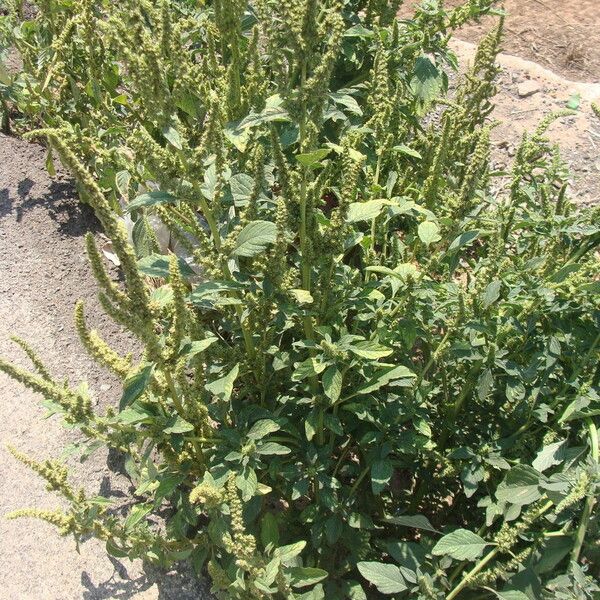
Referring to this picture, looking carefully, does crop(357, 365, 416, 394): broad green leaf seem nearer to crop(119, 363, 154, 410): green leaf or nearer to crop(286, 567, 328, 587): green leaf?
crop(286, 567, 328, 587): green leaf

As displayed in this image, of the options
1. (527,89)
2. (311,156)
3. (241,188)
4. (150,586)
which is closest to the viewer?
(311,156)

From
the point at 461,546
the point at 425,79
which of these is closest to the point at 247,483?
the point at 461,546

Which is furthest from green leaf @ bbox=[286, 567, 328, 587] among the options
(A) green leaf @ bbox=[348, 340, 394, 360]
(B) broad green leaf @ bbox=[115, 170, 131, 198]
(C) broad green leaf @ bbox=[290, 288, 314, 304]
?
(B) broad green leaf @ bbox=[115, 170, 131, 198]

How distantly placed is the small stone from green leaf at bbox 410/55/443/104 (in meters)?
2.35

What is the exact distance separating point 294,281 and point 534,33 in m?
4.50

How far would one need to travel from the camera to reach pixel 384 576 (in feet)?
5.82

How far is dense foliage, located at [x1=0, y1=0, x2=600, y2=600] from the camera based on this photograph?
1.61 metres

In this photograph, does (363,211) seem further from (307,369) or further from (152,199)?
(152,199)

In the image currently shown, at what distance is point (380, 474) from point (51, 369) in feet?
4.89

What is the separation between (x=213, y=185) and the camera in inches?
70.6

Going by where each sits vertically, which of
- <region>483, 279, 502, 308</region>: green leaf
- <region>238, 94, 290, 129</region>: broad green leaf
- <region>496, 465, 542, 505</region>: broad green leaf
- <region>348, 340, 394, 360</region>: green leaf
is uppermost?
<region>238, 94, 290, 129</region>: broad green leaf

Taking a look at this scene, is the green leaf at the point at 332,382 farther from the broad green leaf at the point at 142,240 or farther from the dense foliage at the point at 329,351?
the broad green leaf at the point at 142,240

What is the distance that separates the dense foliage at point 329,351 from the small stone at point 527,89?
7.05ft

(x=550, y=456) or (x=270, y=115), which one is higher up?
(x=270, y=115)
